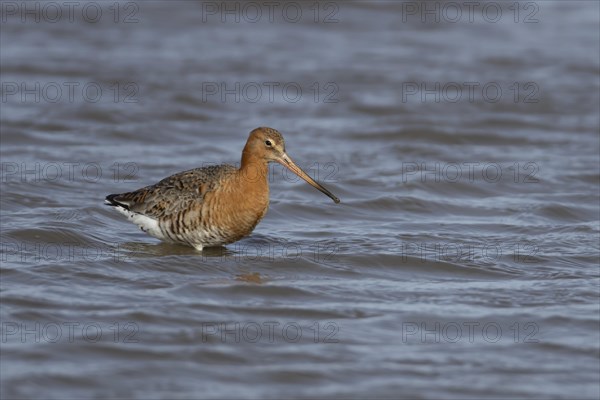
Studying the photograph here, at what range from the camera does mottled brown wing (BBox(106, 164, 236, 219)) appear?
895 centimetres

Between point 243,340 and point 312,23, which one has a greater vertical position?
point 312,23

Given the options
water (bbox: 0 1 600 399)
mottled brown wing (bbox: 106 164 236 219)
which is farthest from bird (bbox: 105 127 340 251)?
water (bbox: 0 1 600 399)

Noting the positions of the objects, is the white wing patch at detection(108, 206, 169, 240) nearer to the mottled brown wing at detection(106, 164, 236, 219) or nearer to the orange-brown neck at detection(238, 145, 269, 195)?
the mottled brown wing at detection(106, 164, 236, 219)

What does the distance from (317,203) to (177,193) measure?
2.24 m

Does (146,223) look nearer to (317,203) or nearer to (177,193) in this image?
(177,193)

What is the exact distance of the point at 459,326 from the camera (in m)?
7.32

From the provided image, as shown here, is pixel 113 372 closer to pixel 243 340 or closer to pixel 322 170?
pixel 243 340

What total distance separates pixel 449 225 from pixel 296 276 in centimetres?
222

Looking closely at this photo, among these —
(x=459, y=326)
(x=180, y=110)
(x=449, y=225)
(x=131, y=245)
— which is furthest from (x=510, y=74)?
(x=459, y=326)

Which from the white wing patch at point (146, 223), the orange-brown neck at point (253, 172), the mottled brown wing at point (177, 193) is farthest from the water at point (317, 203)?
the orange-brown neck at point (253, 172)

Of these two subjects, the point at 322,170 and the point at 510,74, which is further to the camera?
the point at 510,74

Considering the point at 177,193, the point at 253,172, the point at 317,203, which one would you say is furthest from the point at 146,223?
the point at 317,203

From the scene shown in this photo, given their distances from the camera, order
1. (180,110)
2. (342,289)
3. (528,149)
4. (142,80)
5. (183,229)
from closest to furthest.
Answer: (342,289), (183,229), (528,149), (180,110), (142,80)

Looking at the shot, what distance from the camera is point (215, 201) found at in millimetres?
8859
